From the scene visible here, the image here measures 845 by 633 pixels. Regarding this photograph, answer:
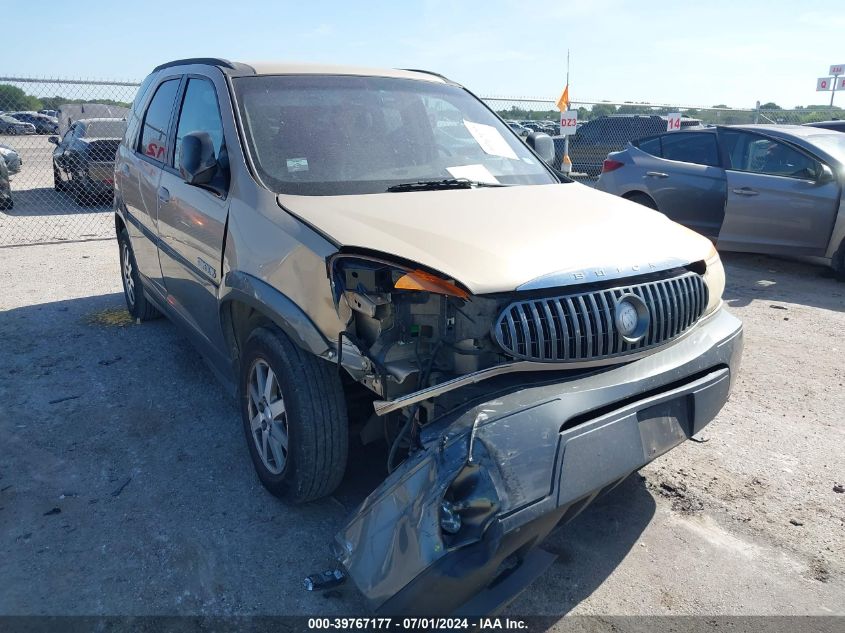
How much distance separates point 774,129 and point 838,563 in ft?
20.7

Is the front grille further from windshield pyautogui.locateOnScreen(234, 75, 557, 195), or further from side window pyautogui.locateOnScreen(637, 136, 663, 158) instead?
side window pyautogui.locateOnScreen(637, 136, 663, 158)

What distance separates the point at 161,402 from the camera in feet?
14.5

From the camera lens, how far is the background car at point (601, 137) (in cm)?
1554

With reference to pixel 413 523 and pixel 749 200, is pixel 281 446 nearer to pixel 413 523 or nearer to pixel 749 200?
pixel 413 523

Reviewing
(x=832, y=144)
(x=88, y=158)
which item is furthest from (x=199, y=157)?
(x=88, y=158)

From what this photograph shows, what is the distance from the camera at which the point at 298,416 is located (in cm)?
282

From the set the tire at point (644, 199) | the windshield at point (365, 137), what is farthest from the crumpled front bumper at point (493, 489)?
the tire at point (644, 199)

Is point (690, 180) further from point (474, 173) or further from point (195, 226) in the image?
point (195, 226)

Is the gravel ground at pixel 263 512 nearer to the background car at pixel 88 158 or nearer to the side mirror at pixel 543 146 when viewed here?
the side mirror at pixel 543 146

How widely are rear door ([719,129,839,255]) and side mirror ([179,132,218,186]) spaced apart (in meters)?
6.30

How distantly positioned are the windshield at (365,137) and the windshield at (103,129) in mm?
10877

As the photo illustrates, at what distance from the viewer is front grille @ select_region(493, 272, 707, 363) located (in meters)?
2.32

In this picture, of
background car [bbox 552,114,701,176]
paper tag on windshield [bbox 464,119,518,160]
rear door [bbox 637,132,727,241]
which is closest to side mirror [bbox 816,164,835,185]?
rear door [bbox 637,132,727,241]

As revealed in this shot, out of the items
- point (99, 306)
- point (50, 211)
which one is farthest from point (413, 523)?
point (50, 211)
